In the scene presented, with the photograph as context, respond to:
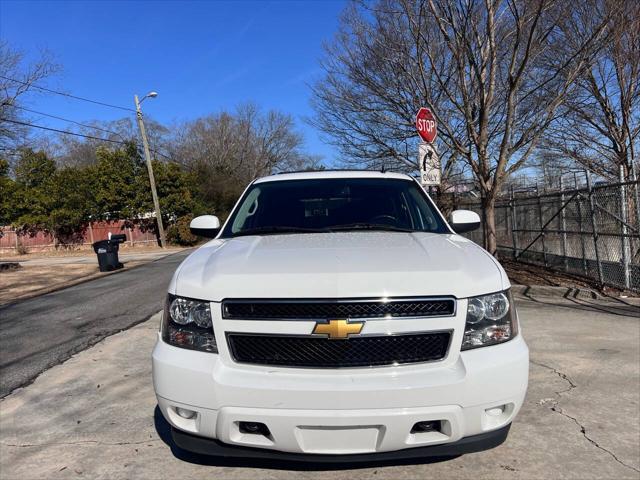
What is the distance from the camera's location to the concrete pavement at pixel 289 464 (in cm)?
299

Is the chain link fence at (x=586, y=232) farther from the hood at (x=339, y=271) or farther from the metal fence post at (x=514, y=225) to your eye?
the hood at (x=339, y=271)

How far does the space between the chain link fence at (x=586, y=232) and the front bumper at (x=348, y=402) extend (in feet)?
22.9

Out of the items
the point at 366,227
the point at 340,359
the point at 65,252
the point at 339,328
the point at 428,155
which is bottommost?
the point at 65,252

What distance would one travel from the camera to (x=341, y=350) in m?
2.47

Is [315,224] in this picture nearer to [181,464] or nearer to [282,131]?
[181,464]

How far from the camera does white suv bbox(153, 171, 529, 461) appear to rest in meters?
2.38

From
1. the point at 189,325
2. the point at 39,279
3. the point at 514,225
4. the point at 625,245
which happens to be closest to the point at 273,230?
the point at 189,325

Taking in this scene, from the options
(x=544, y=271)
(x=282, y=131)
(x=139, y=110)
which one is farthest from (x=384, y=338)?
(x=282, y=131)

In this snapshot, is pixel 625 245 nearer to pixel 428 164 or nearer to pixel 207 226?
pixel 428 164

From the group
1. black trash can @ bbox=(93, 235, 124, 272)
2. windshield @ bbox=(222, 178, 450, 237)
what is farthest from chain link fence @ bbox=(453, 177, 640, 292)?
black trash can @ bbox=(93, 235, 124, 272)

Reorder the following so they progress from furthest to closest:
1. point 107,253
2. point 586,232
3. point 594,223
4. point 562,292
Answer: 1. point 107,253
2. point 586,232
3. point 594,223
4. point 562,292

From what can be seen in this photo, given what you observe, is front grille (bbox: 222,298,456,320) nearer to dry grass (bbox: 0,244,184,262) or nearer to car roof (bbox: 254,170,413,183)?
car roof (bbox: 254,170,413,183)

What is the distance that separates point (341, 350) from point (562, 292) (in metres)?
7.33

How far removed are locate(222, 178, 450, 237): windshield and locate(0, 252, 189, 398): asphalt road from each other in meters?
2.88
